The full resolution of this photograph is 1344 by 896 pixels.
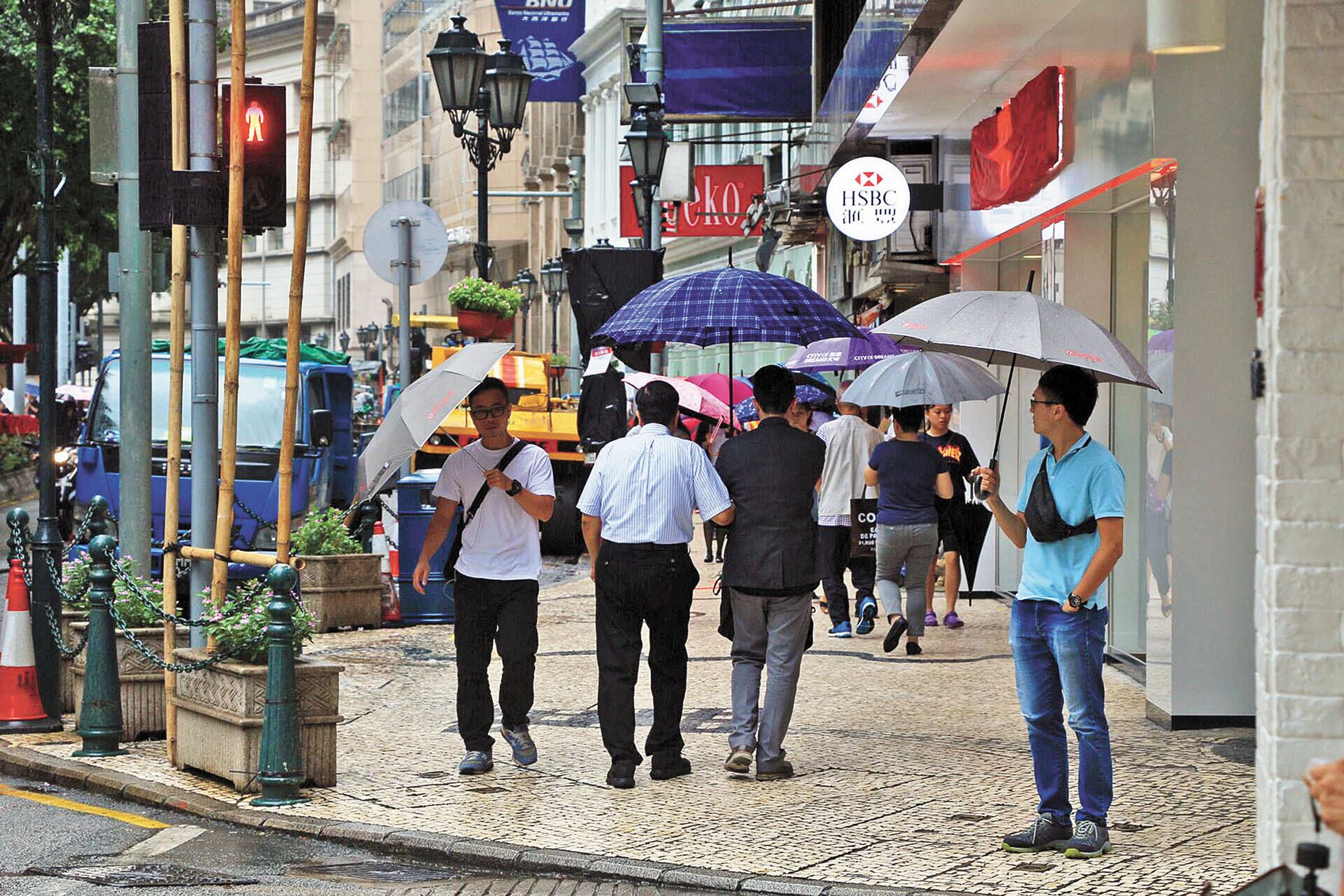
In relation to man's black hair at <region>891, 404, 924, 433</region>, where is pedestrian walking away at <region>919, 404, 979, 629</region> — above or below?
below

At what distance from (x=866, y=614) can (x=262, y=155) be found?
21.4 feet

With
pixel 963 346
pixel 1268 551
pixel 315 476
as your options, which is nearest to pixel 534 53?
pixel 315 476

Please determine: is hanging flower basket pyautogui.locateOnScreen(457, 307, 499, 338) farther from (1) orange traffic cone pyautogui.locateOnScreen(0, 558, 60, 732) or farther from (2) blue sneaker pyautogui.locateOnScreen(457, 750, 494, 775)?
(2) blue sneaker pyautogui.locateOnScreen(457, 750, 494, 775)

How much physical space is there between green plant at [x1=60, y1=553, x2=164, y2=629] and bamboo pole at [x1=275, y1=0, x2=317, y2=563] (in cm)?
118

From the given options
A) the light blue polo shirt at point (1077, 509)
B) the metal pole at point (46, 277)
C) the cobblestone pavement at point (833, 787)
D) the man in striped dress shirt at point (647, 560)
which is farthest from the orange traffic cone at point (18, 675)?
the light blue polo shirt at point (1077, 509)

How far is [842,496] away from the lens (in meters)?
14.6

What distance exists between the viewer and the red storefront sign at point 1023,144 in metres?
12.9

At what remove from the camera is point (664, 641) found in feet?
29.6

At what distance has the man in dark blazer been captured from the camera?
8.99 meters

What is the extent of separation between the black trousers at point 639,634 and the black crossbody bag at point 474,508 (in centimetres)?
65

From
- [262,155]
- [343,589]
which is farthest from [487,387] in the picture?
[343,589]

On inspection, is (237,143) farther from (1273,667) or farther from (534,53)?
(534,53)

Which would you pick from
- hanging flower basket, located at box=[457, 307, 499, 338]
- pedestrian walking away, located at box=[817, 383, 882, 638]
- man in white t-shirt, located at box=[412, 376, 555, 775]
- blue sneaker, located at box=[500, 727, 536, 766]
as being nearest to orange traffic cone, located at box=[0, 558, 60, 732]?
man in white t-shirt, located at box=[412, 376, 555, 775]

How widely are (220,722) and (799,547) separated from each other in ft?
9.08
